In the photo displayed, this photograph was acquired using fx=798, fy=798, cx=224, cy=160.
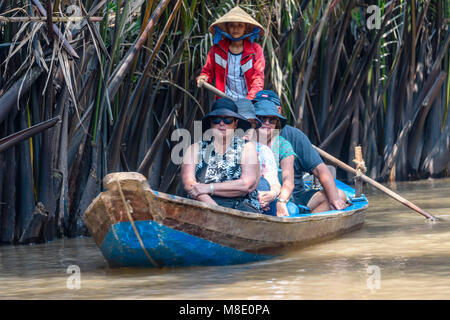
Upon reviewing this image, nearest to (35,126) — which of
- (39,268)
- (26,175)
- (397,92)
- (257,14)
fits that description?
(26,175)

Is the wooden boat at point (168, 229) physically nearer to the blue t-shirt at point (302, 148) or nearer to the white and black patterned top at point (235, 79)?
the blue t-shirt at point (302, 148)

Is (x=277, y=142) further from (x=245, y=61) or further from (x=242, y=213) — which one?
(x=242, y=213)

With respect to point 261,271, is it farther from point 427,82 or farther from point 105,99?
point 427,82

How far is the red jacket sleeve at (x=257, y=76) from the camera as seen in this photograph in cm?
651

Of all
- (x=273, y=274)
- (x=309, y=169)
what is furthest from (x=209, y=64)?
(x=273, y=274)

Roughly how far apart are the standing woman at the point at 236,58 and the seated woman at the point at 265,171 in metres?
0.84

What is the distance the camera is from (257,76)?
6.59 m

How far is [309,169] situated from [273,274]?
5.48ft

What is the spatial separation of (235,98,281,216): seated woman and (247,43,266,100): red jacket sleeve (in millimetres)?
743

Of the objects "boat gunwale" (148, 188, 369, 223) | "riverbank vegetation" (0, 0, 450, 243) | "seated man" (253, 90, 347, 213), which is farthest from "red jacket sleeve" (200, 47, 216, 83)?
"boat gunwale" (148, 188, 369, 223)

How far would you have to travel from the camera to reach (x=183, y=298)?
3.96m

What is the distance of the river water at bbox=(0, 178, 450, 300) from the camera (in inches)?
160

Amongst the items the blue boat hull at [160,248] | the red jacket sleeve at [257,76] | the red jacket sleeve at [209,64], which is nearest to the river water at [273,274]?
the blue boat hull at [160,248]

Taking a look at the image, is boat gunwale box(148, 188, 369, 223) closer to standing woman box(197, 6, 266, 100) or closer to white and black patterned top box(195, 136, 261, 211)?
white and black patterned top box(195, 136, 261, 211)
